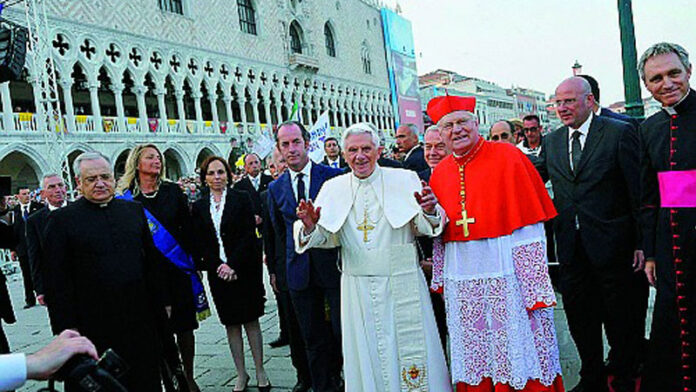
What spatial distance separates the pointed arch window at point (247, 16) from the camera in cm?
3162

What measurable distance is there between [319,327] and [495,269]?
1.40m

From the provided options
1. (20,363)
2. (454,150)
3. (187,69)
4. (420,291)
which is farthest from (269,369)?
(187,69)

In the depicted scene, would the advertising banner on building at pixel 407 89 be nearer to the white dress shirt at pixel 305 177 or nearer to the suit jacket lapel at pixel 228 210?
the suit jacket lapel at pixel 228 210

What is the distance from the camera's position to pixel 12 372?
1.61 meters

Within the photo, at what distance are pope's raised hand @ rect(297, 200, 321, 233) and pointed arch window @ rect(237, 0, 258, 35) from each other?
30.4 m

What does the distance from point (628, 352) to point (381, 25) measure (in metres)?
48.2

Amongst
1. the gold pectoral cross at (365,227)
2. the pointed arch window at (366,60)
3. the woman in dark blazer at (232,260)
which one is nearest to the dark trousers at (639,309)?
the gold pectoral cross at (365,227)

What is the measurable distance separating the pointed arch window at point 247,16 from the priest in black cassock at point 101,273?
1177 inches

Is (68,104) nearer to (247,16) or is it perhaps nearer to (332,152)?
(247,16)

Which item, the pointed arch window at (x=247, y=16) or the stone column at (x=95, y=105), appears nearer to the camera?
the stone column at (x=95, y=105)

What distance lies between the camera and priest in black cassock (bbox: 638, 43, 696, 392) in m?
2.68

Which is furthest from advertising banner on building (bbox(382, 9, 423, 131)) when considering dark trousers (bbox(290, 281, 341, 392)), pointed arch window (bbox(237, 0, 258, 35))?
dark trousers (bbox(290, 281, 341, 392))

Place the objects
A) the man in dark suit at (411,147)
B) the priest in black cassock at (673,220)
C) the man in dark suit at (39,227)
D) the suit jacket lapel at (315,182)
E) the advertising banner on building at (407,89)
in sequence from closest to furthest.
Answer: the priest in black cassock at (673,220) → the suit jacket lapel at (315,182) → the man in dark suit at (411,147) → the man in dark suit at (39,227) → the advertising banner on building at (407,89)

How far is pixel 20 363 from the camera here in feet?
5.32
